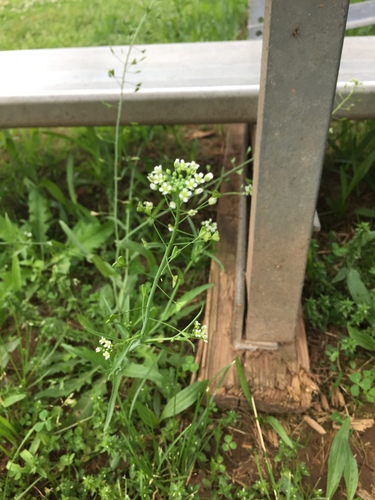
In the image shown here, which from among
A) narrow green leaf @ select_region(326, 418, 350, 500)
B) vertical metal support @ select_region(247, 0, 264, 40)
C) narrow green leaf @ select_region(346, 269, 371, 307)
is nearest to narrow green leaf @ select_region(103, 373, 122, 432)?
narrow green leaf @ select_region(326, 418, 350, 500)

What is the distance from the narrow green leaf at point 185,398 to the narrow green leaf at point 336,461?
0.34m

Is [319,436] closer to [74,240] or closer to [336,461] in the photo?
[336,461]

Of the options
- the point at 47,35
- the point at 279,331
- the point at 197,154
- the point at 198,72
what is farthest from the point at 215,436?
the point at 47,35

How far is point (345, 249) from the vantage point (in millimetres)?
1468

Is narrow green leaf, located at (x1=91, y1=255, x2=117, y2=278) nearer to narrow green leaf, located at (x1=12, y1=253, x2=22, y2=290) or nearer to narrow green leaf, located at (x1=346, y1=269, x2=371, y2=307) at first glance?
narrow green leaf, located at (x1=12, y1=253, x2=22, y2=290)

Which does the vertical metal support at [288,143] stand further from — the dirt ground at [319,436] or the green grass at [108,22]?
the green grass at [108,22]

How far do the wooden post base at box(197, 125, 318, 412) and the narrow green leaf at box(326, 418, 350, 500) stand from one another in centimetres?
14

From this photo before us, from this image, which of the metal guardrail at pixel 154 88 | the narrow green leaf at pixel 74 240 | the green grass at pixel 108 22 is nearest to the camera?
the metal guardrail at pixel 154 88

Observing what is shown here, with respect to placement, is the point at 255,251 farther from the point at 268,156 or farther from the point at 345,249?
the point at 345,249

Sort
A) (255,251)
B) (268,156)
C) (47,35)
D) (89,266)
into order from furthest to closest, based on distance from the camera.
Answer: (47,35)
(89,266)
(255,251)
(268,156)

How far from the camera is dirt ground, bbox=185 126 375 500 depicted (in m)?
1.14

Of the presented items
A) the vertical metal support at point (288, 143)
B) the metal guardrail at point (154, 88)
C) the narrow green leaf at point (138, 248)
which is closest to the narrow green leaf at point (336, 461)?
the vertical metal support at point (288, 143)

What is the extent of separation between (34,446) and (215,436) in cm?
46

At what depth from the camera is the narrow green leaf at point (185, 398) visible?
3.81 feet
